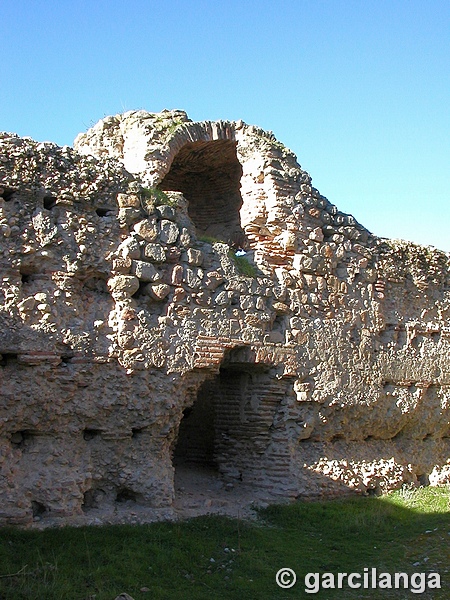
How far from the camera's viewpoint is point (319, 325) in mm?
8430

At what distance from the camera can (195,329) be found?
727 cm

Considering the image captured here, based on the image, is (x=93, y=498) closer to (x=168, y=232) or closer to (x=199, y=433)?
(x=168, y=232)

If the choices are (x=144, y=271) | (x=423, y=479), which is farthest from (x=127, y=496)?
(x=423, y=479)

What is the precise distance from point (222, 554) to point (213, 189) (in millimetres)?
6297

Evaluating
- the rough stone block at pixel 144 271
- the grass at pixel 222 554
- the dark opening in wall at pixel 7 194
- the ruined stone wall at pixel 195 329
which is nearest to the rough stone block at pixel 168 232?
the ruined stone wall at pixel 195 329

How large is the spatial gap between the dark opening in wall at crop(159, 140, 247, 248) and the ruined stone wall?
0.04 meters

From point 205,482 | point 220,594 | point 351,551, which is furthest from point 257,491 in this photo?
point 220,594

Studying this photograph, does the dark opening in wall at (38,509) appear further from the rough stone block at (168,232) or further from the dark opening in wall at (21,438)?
the rough stone block at (168,232)

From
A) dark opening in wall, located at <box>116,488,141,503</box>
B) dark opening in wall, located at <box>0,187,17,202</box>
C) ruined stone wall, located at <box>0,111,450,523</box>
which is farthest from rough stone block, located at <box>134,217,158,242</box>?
dark opening in wall, located at <box>116,488,141,503</box>

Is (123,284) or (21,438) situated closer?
(21,438)

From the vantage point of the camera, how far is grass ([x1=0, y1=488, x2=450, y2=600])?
508 cm

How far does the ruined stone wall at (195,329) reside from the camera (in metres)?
6.35

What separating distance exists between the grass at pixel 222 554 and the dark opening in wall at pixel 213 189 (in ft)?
15.0

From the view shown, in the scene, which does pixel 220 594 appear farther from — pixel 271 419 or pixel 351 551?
pixel 271 419
